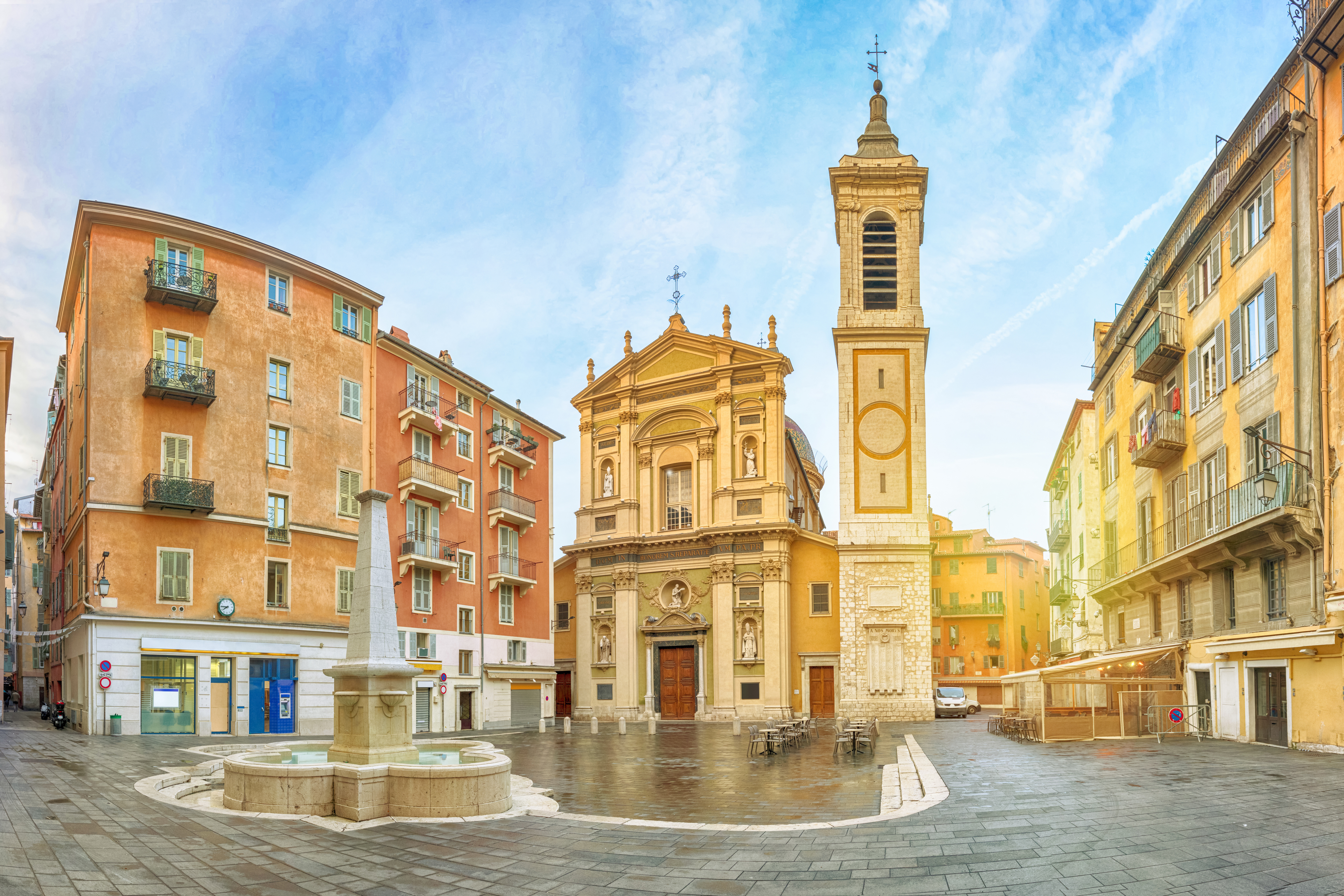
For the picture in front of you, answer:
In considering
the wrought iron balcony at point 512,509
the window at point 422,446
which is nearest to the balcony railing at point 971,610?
the wrought iron balcony at point 512,509

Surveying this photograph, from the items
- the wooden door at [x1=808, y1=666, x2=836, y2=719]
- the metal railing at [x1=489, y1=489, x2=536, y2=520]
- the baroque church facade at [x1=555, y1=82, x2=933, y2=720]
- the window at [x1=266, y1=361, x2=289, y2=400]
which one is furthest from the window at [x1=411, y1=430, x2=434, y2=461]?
the wooden door at [x1=808, y1=666, x2=836, y2=719]

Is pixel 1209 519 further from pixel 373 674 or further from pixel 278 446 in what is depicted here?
pixel 278 446

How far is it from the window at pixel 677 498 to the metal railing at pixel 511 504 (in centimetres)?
852

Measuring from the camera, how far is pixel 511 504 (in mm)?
42594

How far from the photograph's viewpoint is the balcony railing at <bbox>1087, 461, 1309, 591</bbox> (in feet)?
69.1

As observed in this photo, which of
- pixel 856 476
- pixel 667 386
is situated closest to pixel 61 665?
pixel 667 386

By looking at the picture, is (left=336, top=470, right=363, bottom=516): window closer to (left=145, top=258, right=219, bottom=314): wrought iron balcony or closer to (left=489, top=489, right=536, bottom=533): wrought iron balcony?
(left=145, top=258, right=219, bottom=314): wrought iron balcony

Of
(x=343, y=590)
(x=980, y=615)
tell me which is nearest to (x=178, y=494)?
(x=343, y=590)

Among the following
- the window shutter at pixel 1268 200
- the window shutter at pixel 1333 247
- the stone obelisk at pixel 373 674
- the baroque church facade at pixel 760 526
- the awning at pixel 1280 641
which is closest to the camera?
the stone obelisk at pixel 373 674

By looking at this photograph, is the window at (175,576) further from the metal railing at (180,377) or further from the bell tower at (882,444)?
the bell tower at (882,444)

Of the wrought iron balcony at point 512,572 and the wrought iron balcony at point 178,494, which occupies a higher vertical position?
the wrought iron balcony at point 178,494

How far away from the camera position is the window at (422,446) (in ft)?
124

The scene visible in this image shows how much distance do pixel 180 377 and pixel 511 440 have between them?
1632 centimetres

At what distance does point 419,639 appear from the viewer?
36.7 meters
